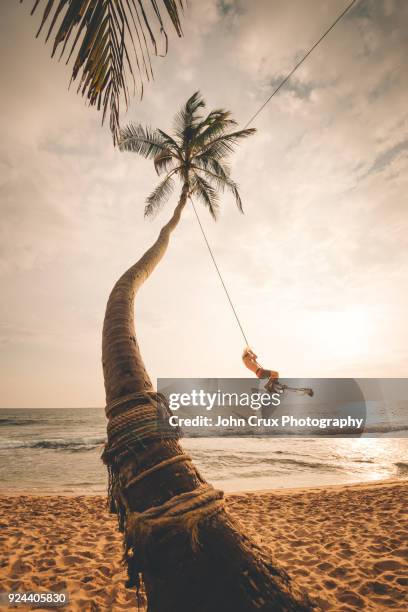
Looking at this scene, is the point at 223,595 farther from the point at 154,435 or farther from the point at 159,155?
the point at 159,155

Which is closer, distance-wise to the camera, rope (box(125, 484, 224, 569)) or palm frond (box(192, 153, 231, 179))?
rope (box(125, 484, 224, 569))

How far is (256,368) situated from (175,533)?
277 inches

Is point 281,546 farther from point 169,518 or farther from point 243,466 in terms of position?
point 243,466

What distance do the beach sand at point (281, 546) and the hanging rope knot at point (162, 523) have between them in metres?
2.57

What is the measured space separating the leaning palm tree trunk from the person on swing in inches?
260

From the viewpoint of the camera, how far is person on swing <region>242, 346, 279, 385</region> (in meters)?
8.21

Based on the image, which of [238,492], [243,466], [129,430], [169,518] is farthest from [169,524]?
[243,466]

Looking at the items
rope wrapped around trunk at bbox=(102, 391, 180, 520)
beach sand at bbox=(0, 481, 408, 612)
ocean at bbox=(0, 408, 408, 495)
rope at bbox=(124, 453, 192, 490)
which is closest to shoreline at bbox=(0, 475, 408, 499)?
ocean at bbox=(0, 408, 408, 495)

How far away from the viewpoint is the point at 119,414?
6.01 feet

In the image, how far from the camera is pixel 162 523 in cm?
136

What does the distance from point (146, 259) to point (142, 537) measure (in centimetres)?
327

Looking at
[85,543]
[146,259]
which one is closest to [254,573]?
[146,259]

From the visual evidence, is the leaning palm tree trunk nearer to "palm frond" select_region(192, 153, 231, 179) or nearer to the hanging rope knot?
the hanging rope knot

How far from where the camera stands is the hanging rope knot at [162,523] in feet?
4.43
